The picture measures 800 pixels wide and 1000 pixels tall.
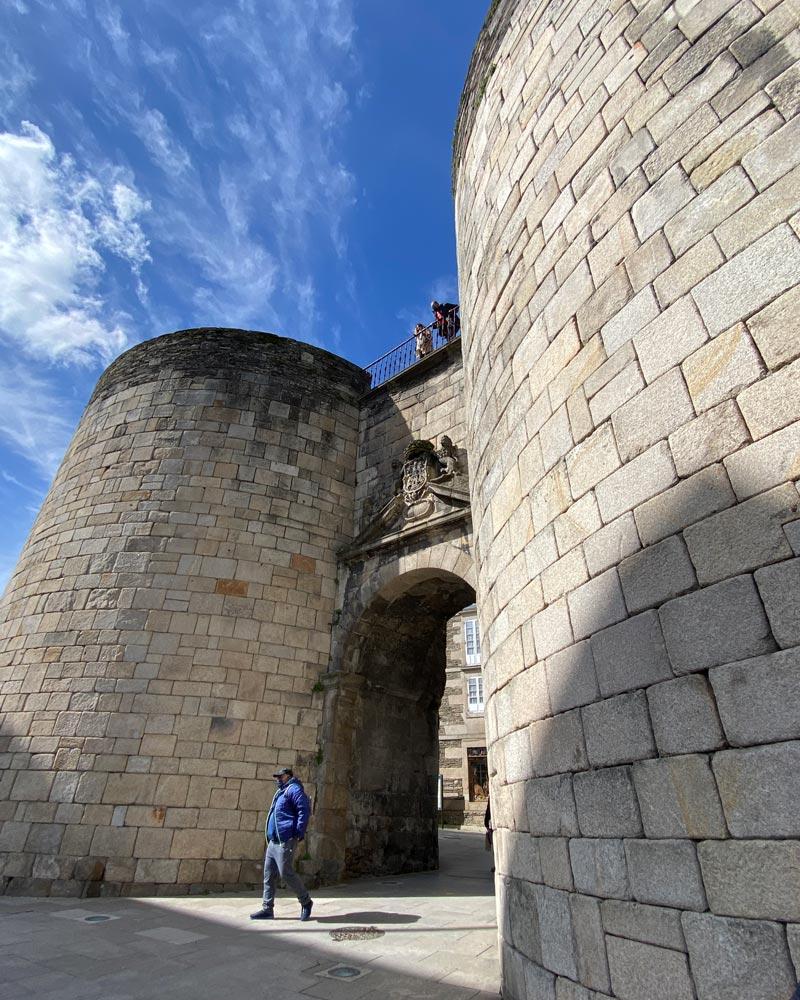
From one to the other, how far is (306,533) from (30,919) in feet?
16.2

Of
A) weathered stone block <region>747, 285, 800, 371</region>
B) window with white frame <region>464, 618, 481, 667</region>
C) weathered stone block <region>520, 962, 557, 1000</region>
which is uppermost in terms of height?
window with white frame <region>464, 618, 481, 667</region>

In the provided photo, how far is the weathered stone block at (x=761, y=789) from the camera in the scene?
1.59m

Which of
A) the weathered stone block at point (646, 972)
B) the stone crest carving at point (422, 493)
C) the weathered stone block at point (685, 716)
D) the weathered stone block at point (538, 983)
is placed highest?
the stone crest carving at point (422, 493)

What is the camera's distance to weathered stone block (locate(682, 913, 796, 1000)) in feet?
5.00

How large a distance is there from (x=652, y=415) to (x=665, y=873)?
5.53 feet

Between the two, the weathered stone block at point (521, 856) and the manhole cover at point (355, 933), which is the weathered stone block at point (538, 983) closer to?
the weathered stone block at point (521, 856)

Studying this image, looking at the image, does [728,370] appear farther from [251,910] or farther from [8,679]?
[8,679]

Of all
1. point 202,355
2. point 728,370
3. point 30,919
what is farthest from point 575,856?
point 202,355

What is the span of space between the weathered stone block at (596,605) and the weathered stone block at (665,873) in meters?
0.80

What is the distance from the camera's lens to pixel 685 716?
Result: 6.36 feet

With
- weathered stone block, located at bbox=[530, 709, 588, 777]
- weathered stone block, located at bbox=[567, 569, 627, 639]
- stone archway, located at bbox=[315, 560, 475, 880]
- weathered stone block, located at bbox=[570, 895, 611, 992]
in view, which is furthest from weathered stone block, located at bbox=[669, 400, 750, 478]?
stone archway, located at bbox=[315, 560, 475, 880]

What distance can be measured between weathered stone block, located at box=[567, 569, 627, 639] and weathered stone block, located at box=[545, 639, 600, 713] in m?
0.08

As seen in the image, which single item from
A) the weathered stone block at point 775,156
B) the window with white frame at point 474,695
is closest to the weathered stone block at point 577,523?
the weathered stone block at point 775,156

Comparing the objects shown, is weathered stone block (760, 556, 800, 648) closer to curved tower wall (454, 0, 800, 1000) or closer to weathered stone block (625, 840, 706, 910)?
curved tower wall (454, 0, 800, 1000)
